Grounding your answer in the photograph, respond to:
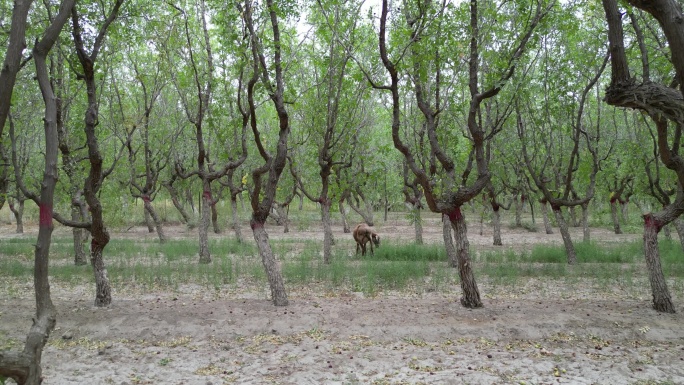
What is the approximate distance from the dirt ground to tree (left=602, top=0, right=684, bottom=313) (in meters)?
0.98

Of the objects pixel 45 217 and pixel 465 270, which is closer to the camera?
pixel 45 217

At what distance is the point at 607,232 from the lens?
1046 inches

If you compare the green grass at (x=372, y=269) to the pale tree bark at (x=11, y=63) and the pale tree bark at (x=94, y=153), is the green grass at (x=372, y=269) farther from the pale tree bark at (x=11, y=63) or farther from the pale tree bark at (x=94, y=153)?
the pale tree bark at (x=11, y=63)

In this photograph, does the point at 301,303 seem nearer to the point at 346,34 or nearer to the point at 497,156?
the point at 346,34

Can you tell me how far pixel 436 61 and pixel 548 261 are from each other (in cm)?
848

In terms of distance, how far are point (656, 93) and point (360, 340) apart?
5.04 m

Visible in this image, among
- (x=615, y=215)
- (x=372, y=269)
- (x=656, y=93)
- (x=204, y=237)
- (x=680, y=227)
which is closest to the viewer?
(x=656, y=93)

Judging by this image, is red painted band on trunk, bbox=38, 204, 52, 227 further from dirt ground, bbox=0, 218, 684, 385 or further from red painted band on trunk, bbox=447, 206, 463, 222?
red painted band on trunk, bbox=447, 206, 463, 222

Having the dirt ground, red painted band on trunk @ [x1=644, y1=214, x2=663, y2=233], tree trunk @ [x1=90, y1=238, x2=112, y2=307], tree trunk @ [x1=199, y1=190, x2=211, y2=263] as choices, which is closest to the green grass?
tree trunk @ [x1=199, y1=190, x2=211, y2=263]

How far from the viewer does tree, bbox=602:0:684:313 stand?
373cm

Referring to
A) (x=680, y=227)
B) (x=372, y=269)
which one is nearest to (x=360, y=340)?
(x=372, y=269)

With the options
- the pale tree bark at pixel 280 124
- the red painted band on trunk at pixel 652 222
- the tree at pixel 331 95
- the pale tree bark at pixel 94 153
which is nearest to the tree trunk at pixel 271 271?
the pale tree bark at pixel 280 124

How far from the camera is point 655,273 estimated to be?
8.23m

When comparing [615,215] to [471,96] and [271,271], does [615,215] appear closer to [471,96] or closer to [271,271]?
[471,96]
